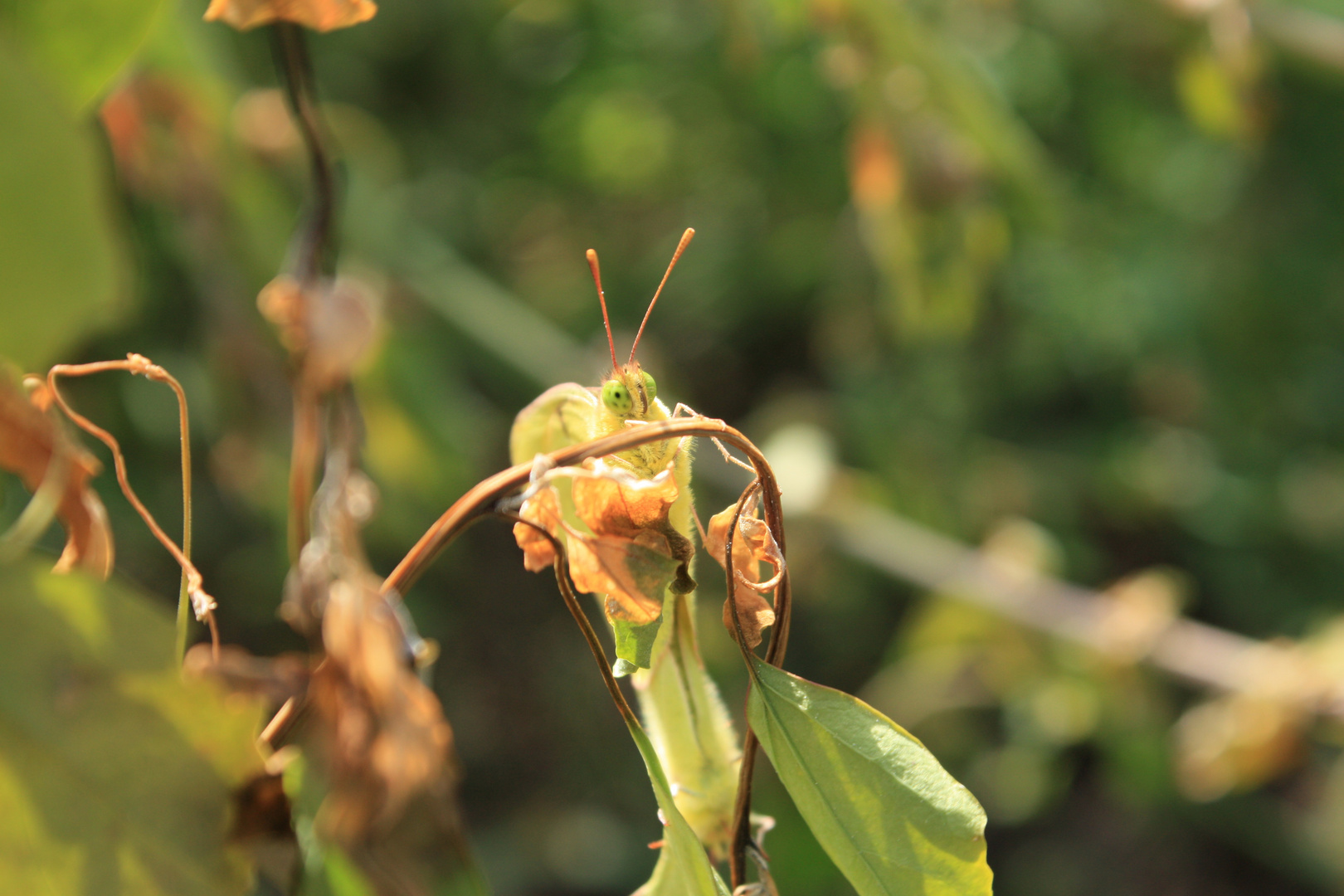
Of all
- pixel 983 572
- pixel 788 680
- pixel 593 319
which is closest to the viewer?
pixel 788 680

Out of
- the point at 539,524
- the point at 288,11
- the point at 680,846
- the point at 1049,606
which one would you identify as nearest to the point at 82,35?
the point at 288,11

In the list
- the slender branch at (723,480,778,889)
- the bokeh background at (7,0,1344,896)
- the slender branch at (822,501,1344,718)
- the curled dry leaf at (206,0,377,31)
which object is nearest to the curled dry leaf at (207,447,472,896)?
the slender branch at (723,480,778,889)

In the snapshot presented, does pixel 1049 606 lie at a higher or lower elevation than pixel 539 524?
lower

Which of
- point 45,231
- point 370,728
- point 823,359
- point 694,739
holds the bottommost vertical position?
point 823,359

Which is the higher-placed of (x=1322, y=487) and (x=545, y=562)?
(x=545, y=562)

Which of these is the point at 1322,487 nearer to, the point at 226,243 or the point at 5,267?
the point at 226,243

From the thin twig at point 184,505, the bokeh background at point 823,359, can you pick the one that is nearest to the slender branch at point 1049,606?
the bokeh background at point 823,359

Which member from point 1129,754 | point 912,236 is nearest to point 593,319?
point 912,236

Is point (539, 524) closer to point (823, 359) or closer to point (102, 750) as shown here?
point (102, 750)
